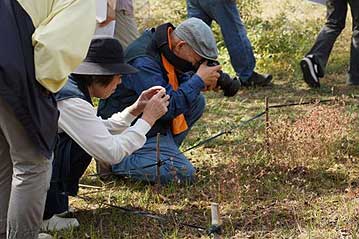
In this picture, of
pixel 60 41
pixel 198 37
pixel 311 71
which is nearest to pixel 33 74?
pixel 60 41

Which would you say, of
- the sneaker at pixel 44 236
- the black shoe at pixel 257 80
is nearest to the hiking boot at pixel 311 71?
the black shoe at pixel 257 80

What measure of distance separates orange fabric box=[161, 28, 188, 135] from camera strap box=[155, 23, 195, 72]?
0.07 feet

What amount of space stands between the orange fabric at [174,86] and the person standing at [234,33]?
2076 mm

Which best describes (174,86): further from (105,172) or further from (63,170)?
(63,170)

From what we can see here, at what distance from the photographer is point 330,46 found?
20.3 ft

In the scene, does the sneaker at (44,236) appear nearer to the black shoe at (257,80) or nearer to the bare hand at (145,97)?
the bare hand at (145,97)

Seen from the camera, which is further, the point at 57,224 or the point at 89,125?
the point at 57,224

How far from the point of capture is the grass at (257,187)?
335cm

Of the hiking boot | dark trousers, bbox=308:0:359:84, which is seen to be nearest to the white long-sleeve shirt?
the hiking boot

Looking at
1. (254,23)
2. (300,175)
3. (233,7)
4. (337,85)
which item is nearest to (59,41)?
(300,175)

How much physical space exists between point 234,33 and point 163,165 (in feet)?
7.97

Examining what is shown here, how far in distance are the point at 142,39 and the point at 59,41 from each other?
5.12 feet

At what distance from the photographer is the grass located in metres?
3.35

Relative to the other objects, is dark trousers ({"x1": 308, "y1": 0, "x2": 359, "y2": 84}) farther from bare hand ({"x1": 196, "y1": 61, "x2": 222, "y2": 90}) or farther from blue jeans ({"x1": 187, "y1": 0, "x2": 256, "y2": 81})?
bare hand ({"x1": 196, "y1": 61, "x2": 222, "y2": 90})
